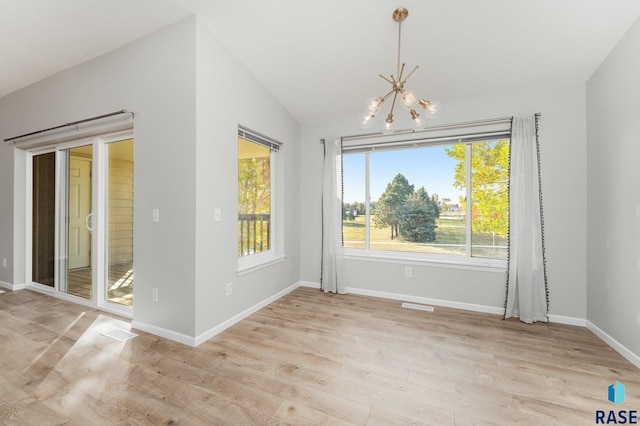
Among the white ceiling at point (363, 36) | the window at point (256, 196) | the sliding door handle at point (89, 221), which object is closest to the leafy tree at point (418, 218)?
the white ceiling at point (363, 36)

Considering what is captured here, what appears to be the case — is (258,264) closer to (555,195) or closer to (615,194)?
(555,195)

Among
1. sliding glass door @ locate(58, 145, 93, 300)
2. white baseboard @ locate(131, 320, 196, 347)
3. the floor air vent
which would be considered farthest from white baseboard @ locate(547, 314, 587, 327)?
sliding glass door @ locate(58, 145, 93, 300)

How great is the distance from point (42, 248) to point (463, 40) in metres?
5.89

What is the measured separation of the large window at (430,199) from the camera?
3.36 meters

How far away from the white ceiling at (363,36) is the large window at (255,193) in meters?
0.88

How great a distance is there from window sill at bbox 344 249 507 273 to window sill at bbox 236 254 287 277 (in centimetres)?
99

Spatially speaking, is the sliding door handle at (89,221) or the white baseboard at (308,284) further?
the white baseboard at (308,284)

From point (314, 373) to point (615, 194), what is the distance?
302 centimetres

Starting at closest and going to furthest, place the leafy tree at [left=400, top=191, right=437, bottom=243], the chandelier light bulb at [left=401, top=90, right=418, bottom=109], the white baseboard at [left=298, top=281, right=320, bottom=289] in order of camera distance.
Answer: the chandelier light bulb at [left=401, top=90, right=418, bottom=109], the leafy tree at [left=400, top=191, right=437, bottom=243], the white baseboard at [left=298, top=281, right=320, bottom=289]

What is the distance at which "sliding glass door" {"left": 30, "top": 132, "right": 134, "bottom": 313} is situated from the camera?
3184 mm

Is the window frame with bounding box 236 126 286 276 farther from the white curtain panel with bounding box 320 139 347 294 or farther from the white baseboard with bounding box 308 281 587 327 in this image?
the white baseboard with bounding box 308 281 587 327

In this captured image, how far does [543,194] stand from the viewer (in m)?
3.00

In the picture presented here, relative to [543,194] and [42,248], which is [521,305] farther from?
[42,248]

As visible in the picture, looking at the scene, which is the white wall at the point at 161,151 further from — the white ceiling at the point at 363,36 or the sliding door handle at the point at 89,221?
the sliding door handle at the point at 89,221
